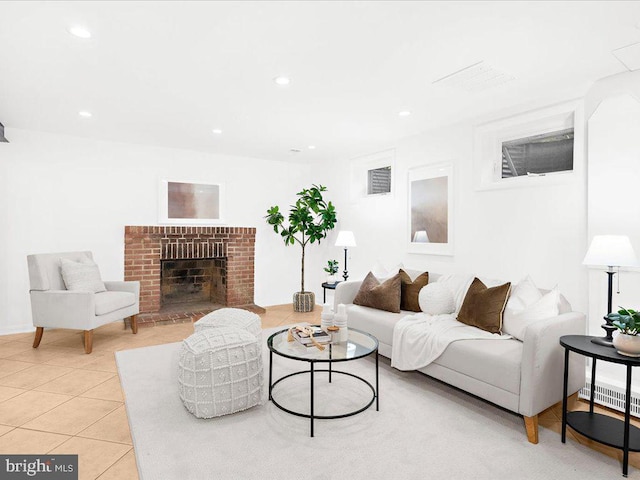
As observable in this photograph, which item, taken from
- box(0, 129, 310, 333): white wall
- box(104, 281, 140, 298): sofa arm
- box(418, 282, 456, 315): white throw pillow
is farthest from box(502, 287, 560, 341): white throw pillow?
box(0, 129, 310, 333): white wall

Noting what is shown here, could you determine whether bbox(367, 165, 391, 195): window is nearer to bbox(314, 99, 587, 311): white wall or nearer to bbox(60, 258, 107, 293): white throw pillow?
bbox(314, 99, 587, 311): white wall

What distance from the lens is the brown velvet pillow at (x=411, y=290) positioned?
3695 mm

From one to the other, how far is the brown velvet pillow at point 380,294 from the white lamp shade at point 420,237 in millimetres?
703

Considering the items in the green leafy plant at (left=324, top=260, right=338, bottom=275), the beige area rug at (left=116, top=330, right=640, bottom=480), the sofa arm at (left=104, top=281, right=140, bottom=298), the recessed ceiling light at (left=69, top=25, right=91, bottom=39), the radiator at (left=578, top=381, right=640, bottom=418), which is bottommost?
the beige area rug at (left=116, top=330, right=640, bottom=480)

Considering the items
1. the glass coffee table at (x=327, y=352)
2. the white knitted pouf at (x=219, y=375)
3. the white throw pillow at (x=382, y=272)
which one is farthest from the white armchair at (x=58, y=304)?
the white throw pillow at (x=382, y=272)

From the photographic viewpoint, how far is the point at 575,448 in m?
2.21

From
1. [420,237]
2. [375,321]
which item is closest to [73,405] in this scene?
[375,321]

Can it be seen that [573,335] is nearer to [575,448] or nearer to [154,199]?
[575,448]

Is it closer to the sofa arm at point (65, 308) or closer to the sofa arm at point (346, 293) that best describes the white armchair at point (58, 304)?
the sofa arm at point (65, 308)

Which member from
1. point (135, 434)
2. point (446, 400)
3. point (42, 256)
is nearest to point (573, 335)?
point (446, 400)

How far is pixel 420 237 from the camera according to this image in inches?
175

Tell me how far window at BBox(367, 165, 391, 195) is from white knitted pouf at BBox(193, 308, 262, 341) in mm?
2637

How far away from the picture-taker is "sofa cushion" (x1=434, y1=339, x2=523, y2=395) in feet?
7.82

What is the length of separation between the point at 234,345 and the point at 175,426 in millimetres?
595
